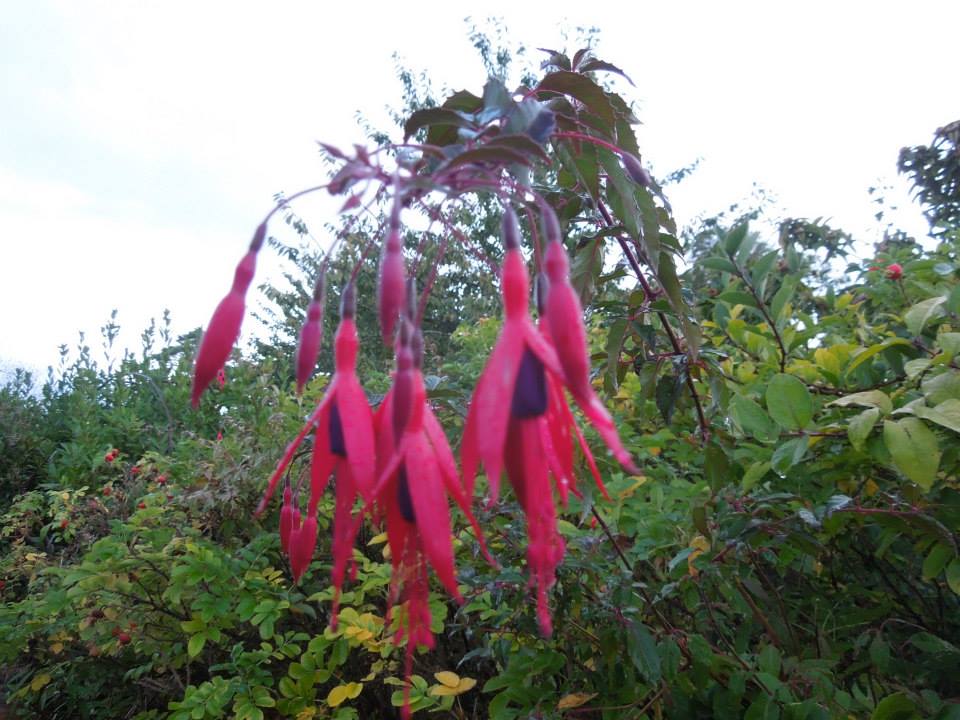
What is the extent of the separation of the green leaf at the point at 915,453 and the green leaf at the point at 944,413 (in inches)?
0.8

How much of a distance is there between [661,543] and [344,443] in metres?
0.79

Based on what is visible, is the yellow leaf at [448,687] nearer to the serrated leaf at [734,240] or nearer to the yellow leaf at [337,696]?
the yellow leaf at [337,696]

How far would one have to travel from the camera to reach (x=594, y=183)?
2.28 feet

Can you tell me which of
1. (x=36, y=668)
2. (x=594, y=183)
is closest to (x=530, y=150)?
(x=594, y=183)

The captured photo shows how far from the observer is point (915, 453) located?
29.5 inches

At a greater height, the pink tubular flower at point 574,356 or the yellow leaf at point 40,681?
the yellow leaf at point 40,681

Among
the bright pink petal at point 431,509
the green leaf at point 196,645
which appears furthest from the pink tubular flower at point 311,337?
the green leaf at point 196,645

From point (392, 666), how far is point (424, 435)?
1077mm

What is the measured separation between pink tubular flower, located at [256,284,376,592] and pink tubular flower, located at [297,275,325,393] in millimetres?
19

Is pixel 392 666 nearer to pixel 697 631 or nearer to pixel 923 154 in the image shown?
pixel 697 631

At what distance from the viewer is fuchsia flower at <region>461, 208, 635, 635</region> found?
0.35 meters

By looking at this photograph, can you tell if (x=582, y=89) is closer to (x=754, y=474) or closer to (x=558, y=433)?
(x=558, y=433)

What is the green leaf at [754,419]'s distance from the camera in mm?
920

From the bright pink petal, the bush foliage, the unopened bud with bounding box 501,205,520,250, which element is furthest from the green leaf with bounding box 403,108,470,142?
the bright pink petal
